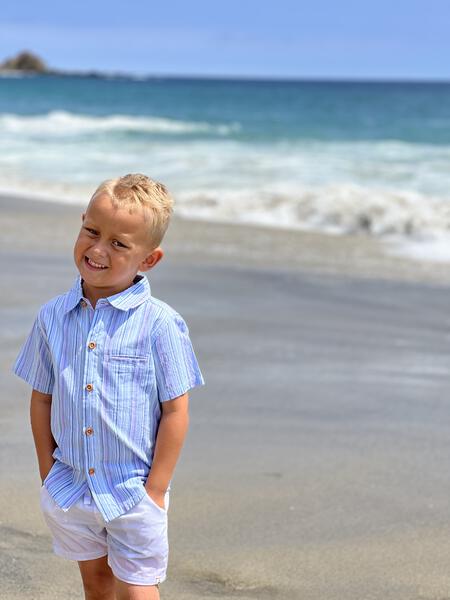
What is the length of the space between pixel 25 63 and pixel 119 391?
14022cm

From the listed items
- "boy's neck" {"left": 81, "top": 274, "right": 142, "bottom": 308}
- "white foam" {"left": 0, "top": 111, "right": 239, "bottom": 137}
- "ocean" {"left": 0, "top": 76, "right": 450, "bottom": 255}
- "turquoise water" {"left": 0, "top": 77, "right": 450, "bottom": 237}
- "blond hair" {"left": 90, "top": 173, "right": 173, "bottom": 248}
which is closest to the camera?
"blond hair" {"left": 90, "top": 173, "right": 173, "bottom": 248}

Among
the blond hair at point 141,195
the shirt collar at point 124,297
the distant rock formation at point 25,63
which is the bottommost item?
the shirt collar at point 124,297

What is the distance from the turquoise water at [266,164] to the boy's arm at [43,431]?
9.26 meters

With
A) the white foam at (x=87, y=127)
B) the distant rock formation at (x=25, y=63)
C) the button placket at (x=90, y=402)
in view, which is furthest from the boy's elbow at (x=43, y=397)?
the distant rock formation at (x=25, y=63)

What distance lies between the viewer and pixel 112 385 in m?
2.16

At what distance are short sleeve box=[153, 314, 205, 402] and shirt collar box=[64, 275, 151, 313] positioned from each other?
0.28 ft

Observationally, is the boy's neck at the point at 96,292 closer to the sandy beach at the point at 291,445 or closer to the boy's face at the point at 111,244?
the boy's face at the point at 111,244

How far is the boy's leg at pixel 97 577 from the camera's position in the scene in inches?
90.5

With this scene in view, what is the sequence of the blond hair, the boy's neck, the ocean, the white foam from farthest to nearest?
the white foam
the ocean
the boy's neck
the blond hair

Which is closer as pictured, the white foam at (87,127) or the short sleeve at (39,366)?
the short sleeve at (39,366)

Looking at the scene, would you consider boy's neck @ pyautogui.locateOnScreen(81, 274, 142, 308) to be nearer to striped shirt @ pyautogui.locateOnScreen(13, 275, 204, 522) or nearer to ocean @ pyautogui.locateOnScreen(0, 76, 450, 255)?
striped shirt @ pyautogui.locateOnScreen(13, 275, 204, 522)

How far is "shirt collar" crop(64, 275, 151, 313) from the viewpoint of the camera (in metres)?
2.17

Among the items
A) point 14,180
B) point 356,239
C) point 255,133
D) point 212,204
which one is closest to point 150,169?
point 14,180

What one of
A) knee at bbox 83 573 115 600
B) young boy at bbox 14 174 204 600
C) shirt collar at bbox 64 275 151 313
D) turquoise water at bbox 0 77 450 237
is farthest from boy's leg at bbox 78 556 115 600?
turquoise water at bbox 0 77 450 237
